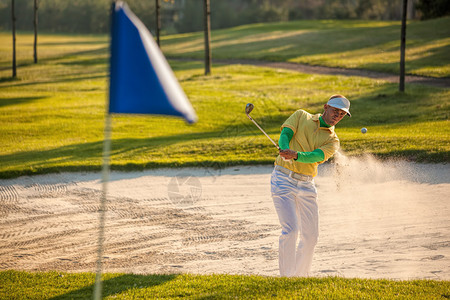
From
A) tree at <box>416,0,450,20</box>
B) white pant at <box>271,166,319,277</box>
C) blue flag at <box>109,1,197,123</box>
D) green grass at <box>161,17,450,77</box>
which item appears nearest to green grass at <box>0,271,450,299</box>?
white pant at <box>271,166,319,277</box>

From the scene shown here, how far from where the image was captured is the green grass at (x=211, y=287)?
20.3ft

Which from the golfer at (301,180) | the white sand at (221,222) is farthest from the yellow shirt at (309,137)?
the white sand at (221,222)

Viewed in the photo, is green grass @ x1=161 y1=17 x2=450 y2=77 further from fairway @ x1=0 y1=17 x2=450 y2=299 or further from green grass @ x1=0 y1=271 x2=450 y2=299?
green grass @ x1=0 y1=271 x2=450 y2=299

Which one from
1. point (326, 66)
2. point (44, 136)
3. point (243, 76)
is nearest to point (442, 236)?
point (44, 136)

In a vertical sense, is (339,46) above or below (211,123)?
above

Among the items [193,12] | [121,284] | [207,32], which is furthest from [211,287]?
[193,12]

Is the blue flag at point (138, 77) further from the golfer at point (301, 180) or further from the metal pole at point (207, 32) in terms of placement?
the metal pole at point (207, 32)

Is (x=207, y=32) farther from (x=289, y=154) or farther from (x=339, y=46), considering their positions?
(x=289, y=154)

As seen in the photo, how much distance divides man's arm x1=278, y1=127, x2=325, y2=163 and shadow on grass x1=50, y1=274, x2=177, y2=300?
2.38 m

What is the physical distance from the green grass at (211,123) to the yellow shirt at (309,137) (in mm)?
6915

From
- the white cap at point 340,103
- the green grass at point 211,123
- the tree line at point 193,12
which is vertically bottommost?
the green grass at point 211,123

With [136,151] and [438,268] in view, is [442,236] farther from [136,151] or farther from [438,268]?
[136,151]

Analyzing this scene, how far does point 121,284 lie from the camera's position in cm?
673

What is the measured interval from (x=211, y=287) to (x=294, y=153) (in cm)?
202
